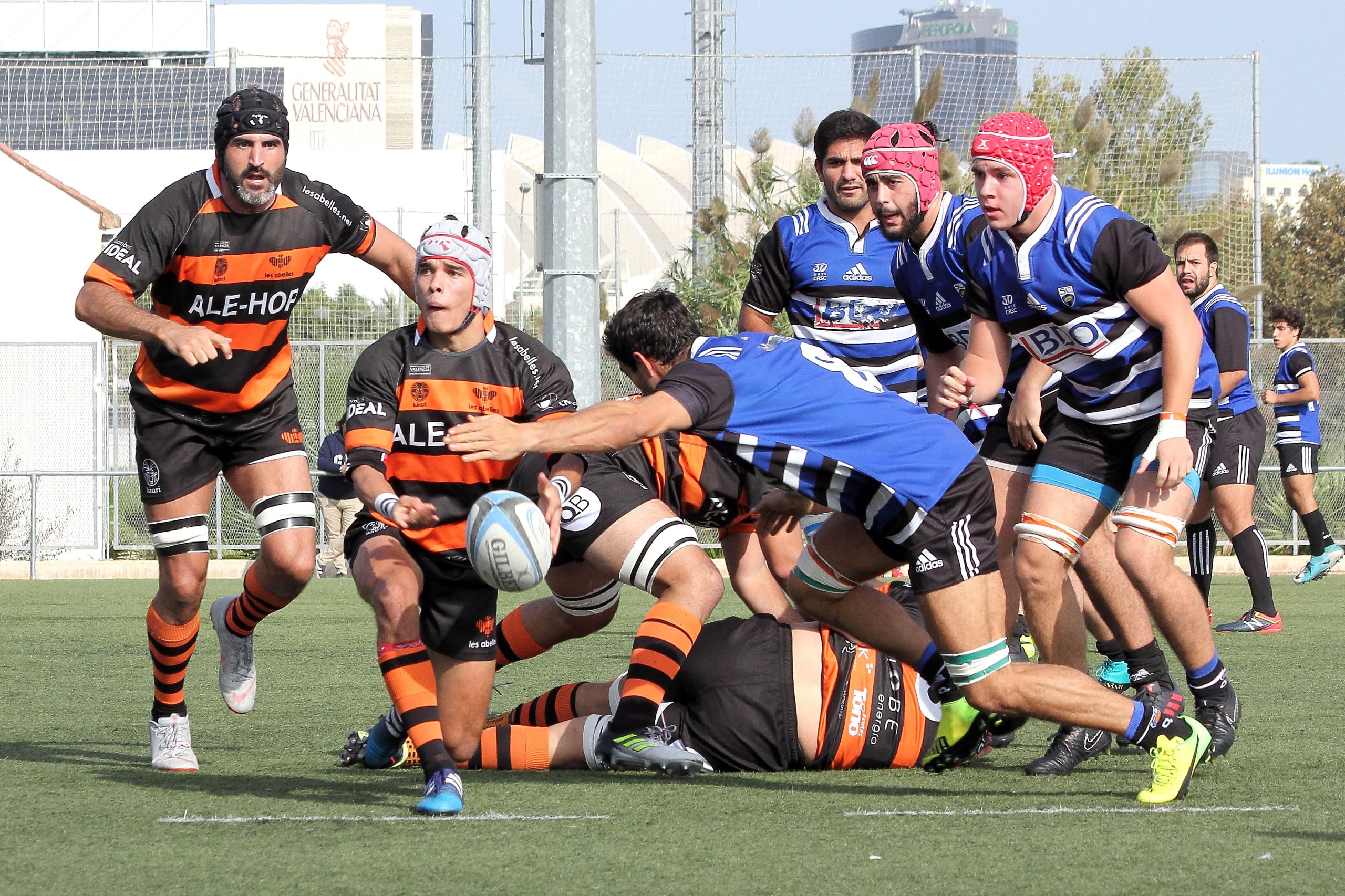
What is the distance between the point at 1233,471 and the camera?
9758 millimetres

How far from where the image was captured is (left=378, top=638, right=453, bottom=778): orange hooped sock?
15.2 ft

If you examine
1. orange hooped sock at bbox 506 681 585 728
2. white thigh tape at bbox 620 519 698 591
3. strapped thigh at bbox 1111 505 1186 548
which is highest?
strapped thigh at bbox 1111 505 1186 548

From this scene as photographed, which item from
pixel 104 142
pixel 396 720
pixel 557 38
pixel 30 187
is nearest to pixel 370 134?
pixel 104 142

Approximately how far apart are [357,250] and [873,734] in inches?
102

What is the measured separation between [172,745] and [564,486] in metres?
Answer: 1.77

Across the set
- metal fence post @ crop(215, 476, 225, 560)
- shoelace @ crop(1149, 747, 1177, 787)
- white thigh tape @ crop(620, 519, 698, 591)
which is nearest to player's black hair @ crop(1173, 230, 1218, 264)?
white thigh tape @ crop(620, 519, 698, 591)

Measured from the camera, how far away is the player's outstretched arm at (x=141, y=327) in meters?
4.82

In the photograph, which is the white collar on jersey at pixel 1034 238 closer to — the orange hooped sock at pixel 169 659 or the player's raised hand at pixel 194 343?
the player's raised hand at pixel 194 343

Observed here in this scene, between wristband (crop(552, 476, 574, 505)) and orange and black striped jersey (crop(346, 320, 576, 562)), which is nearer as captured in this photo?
wristband (crop(552, 476, 574, 505))

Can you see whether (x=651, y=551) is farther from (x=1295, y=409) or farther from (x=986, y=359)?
(x=1295, y=409)

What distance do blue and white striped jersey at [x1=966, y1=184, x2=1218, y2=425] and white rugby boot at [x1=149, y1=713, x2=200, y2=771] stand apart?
Result: 316 centimetres

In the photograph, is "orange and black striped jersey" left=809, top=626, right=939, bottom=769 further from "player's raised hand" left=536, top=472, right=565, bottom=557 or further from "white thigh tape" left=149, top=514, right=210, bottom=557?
"white thigh tape" left=149, top=514, right=210, bottom=557

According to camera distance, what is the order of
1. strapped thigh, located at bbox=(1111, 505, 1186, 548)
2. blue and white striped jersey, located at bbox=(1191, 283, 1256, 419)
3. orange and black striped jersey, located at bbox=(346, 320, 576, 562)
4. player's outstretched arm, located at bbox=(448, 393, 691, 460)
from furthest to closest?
blue and white striped jersey, located at bbox=(1191, 283, 1256, 419)
strapped thigh, located at bbox=(1111, 505, 1186, 548)
orange and black striped jersey, located at bbox=(346, 320, 576, 562)
player's outstretched arm, located at bbox=(448, 393, 691, 460)

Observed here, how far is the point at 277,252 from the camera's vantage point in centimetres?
562
